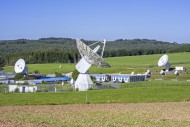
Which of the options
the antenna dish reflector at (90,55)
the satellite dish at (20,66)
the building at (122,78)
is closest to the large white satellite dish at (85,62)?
the antenna dish reflector at (90,55)

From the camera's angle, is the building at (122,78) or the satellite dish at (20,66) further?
the satellite dish at (20,66)

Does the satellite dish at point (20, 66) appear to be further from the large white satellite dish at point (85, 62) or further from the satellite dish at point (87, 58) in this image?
the satellite dish at point (87, 58)

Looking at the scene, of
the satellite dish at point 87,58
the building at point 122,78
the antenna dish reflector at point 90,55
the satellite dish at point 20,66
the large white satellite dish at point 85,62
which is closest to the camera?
the antenna dish reflector at point 90,55

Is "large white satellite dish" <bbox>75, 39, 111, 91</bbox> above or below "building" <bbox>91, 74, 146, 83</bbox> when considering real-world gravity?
above

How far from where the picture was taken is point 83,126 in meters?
24.7

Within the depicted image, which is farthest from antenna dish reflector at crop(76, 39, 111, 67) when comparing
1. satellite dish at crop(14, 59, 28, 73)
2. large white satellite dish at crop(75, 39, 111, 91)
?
satellite dish at crop(14, 59, 28, 73)

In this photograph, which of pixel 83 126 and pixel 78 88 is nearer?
pixel 83 126

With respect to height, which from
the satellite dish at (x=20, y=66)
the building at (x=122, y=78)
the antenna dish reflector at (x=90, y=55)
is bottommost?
the building at (x=122, y=78)

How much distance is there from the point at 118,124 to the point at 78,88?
47763 mm

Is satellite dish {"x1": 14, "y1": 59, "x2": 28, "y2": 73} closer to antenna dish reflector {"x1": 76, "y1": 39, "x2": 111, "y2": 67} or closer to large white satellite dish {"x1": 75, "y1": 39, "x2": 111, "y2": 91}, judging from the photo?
large white satellite dish {"x1": 75, "y1": 39, "x2": 111, "y2": 91}

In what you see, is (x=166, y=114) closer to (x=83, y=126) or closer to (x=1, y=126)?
(x=83, y=126)

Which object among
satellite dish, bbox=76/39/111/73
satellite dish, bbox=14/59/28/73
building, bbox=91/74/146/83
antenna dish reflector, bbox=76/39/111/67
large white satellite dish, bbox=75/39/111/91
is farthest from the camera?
satellite dish, bbox=14/59/28/73

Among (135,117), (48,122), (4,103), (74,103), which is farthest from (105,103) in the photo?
(48,122)

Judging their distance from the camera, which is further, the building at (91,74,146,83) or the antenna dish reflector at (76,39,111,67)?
the building at (91,74,146,83)
